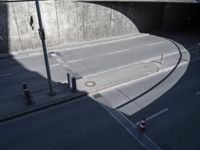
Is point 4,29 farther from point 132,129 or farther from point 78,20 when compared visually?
point 132,129

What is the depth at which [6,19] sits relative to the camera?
17.5 m

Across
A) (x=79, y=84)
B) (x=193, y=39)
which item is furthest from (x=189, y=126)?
(x=193, y=39)

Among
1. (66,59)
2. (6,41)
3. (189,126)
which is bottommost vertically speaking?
(189,126)

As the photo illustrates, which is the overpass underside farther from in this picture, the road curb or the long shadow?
the road curb

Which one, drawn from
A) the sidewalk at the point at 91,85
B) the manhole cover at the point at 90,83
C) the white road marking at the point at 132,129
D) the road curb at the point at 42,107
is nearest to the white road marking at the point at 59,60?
the sidewalk at the point at 91,85

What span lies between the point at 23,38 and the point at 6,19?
2.22 meters

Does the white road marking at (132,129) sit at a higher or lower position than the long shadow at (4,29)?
lower

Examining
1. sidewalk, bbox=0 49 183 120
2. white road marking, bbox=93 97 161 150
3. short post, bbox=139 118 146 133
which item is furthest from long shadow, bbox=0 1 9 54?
short post, bbox=139 118 146 133

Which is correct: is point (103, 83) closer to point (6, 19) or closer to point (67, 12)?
point (67, 12)

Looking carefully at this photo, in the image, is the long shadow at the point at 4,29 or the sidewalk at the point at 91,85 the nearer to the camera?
the sidewalk at the point at 91,85

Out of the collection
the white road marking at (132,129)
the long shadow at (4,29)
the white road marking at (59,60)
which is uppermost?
the long shadow at (4,29)

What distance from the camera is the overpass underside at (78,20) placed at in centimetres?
1791

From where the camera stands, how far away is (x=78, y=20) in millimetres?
20531

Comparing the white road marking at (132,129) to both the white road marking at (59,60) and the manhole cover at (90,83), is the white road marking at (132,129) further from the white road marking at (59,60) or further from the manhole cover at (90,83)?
the white road marking at (59,60)
